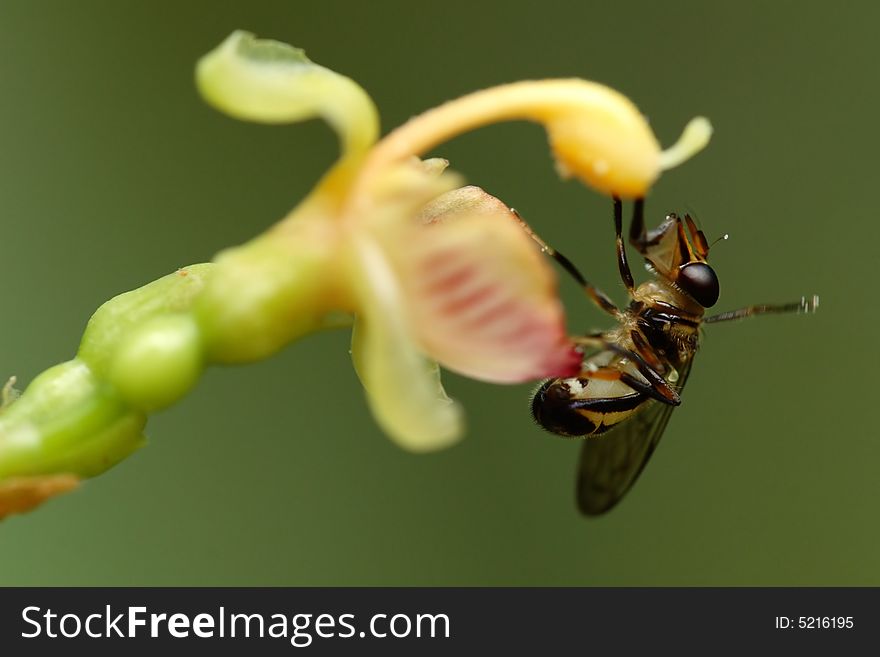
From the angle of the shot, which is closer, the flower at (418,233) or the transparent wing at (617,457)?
the flower at (418,233)

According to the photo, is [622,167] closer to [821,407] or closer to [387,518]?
[387,518]

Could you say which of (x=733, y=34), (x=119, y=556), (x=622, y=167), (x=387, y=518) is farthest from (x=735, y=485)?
(x=622, y=167)

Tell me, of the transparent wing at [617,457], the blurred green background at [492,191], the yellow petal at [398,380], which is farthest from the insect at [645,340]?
the blurred green background at [492,191]

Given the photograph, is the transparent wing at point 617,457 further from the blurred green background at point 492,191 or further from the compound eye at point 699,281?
the blurred green background at point 492,191

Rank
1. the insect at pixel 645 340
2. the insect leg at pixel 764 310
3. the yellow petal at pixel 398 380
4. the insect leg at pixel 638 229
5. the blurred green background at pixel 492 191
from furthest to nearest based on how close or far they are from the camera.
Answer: the blurred green background at pixel 492 191 < the insect leg at pixel 764 310 < the insect at pixel 645 340 < the insect leg at pixel 638 229 < the yellow petal at pixel 398 380

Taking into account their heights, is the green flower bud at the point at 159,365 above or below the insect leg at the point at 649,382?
below

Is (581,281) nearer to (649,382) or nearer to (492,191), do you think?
(649,382)

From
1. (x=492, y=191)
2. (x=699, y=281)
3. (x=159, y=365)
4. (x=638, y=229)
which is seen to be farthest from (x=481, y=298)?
(x=492, y=191)
